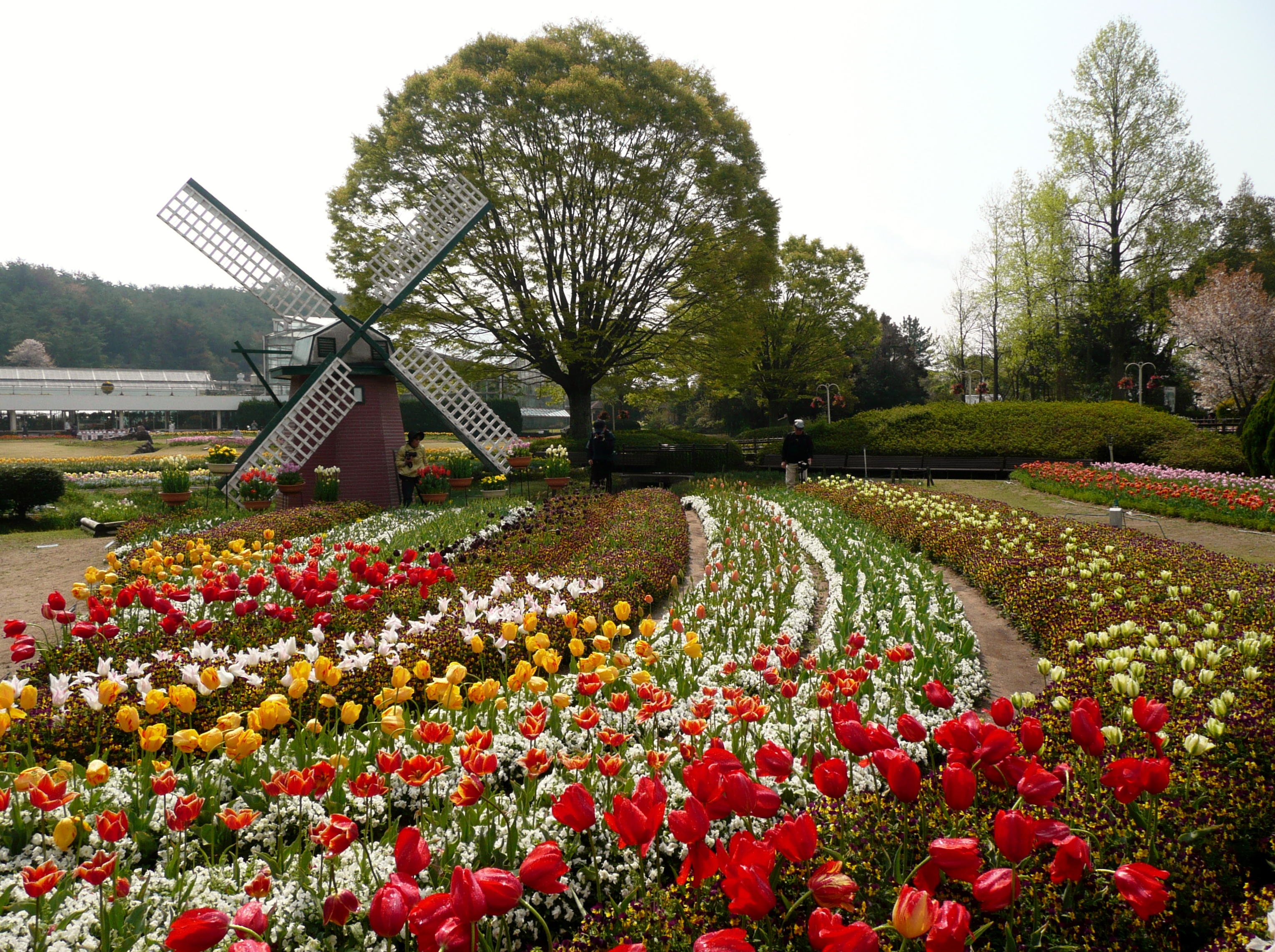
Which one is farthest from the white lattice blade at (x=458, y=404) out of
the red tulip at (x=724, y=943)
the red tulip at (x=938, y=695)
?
the red tulip at (x=724, y=943)

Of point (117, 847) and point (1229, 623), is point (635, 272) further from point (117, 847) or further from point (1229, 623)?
point (117, 847)

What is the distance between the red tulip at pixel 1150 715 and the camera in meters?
2.00

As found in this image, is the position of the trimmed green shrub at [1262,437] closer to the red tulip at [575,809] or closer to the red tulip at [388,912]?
the red tulip at [575,809]

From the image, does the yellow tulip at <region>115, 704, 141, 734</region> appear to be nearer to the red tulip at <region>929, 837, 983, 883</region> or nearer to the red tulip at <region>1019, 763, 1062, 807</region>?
the red tulip at <region>929, 837, 983, 883</region>

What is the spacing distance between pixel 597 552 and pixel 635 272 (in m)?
14.8

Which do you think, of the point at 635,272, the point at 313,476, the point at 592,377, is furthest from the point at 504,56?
the point at 313,476

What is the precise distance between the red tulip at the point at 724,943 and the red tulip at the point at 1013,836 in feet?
2.09

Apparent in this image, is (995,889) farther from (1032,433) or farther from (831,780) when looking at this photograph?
(1032,433)

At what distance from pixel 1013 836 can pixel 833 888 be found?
435mm

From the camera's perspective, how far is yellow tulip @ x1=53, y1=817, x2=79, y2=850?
1862mm

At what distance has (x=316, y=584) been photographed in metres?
4.29

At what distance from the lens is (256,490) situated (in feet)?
41.8

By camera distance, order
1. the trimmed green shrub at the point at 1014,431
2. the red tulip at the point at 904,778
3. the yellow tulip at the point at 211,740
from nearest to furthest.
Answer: the red tulip at the point at 904,778 → the yellow tulip at the point at 211,740 → the trimmed green shrub at the point at 1014,431

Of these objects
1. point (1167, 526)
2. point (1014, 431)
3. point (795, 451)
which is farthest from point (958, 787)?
point (1014, 431)
